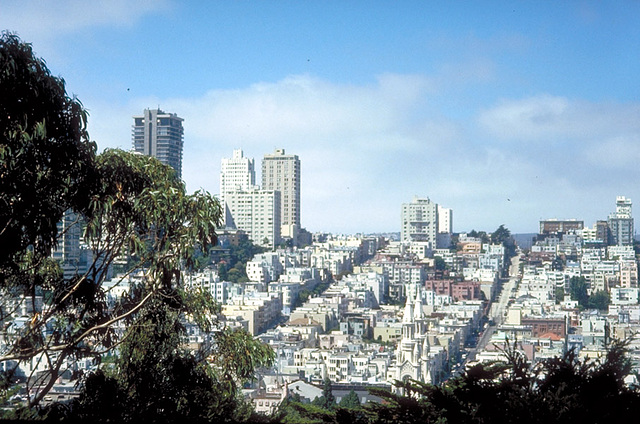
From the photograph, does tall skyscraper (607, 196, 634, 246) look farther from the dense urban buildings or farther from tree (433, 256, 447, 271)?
tree (433, 256, 447, 271)

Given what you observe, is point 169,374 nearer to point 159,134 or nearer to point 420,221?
point 159,134

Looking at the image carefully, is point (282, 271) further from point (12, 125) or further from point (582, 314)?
point (12, 125)

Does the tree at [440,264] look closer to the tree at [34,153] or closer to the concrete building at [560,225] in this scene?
the concrete building at [560,225]

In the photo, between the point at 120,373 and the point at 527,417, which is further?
the point at 120,373

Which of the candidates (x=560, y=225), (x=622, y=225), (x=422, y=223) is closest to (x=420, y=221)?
(x=422, y=223)

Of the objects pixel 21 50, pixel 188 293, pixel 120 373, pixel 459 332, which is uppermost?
pixel 21 50

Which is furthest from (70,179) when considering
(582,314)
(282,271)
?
(282,271)
